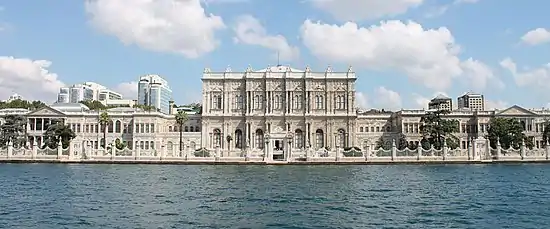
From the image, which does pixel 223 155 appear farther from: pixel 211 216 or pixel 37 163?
pixel 211 216

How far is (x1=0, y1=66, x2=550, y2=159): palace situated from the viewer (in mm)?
84062

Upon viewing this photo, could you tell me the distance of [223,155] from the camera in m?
59.2

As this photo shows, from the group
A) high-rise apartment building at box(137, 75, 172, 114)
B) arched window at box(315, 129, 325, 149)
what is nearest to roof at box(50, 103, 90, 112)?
arched window at box(315, 129, 325, 149)

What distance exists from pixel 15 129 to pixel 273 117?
121ft

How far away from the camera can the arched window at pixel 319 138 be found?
278 feet

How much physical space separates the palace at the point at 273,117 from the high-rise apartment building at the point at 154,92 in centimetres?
8416

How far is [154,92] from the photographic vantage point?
176000 mm

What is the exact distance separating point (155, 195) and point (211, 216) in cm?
699

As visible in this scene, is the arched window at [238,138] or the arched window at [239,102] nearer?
the arched window at [238,138]

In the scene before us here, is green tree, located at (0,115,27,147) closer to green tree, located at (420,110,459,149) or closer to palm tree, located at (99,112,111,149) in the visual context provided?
palm tree, located at (99,112,111,149)

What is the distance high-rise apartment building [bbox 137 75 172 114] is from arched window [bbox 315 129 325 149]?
303 ft

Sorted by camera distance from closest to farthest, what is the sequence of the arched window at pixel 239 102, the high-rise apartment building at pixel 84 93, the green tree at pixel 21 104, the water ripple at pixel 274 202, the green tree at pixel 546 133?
the water ripple at pixel 274 202 < the green tree at pixel 546 133 < the arched window at pixel 239 102 < the green tree at pixel 21 104 < the high-rise apartment building at pixel 84 93

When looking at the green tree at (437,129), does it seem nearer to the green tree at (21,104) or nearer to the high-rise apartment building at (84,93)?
the green tree at (21,104)

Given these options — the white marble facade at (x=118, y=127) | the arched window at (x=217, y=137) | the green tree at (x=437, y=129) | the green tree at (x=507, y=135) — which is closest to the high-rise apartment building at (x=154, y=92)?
the white marble facade at (x=118, y=127)
